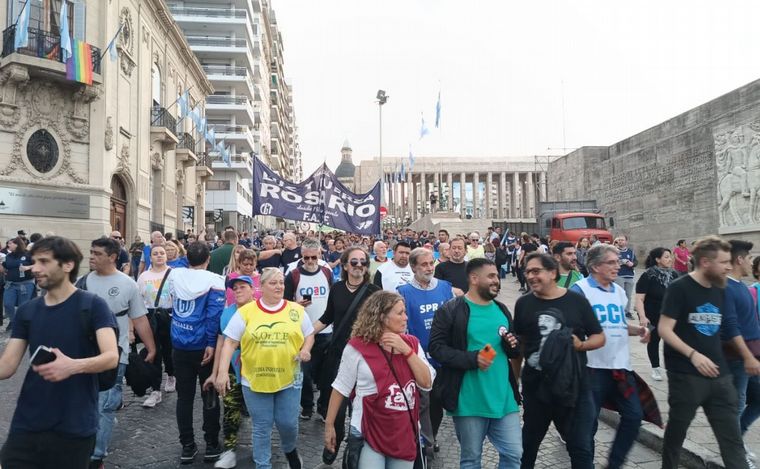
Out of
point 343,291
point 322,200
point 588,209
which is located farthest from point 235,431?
point 588,209

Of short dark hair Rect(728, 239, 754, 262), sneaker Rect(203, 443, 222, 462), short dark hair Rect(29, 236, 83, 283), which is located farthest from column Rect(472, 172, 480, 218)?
short dark hair Rect(29, 236, 83, 283)

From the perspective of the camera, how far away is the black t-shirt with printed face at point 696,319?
373 cm

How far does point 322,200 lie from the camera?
12016mm

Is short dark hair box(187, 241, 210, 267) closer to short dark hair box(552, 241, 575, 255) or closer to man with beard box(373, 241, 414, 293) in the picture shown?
man with beard box(373, 241, 414, 293)

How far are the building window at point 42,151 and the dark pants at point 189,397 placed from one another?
15062mm

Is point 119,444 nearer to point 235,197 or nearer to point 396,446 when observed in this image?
point 396,446

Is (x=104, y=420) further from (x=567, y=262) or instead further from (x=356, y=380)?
(x=567, y=262)

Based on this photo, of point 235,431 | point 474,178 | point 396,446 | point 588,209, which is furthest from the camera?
point 474,178

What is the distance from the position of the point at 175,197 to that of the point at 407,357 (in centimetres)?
2656

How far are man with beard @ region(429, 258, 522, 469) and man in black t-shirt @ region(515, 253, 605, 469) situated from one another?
194 mm

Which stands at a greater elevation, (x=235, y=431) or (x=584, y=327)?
(x=584, y=327)

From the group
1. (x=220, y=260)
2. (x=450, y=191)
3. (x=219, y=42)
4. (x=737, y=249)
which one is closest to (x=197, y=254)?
(x=220, y=260)

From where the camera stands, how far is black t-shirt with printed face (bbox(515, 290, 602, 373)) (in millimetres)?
3686

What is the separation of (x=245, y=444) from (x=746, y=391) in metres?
4.20
